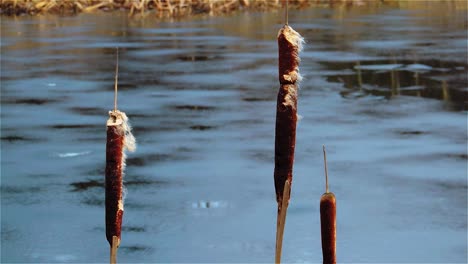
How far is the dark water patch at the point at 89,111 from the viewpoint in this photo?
1397cm

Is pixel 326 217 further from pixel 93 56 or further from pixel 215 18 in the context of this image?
pixel 215 18

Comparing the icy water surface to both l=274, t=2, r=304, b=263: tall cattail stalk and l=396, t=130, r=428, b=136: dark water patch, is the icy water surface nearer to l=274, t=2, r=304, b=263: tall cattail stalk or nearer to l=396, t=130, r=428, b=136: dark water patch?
l=396, t=130, r=428, b=136: dark water patch

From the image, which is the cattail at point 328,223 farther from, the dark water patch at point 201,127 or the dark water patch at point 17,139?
the dark water patch at point 201,127

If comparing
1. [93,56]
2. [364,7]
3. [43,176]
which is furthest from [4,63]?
[364,7]

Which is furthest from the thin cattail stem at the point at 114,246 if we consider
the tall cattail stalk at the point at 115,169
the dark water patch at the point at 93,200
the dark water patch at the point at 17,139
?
the dark water patch at the point at 17,139

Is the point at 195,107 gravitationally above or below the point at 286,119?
below

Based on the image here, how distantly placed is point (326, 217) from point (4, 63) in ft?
59.3

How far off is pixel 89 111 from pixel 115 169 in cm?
1192

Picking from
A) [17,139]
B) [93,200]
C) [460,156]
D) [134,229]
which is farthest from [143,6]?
[134,229]

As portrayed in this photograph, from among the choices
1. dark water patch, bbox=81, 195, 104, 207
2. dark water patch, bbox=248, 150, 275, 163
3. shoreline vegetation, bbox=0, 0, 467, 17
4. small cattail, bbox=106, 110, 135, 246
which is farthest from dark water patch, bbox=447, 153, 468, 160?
shoreline vegetation, bbox=0, 0, 467, 17

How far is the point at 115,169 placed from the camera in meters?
2.32

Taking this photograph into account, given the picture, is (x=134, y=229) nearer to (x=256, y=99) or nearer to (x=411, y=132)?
(x=411, y=132)

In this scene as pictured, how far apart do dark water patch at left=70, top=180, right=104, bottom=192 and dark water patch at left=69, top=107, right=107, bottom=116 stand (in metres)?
4.23

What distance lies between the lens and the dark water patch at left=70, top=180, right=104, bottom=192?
31.1 feet
